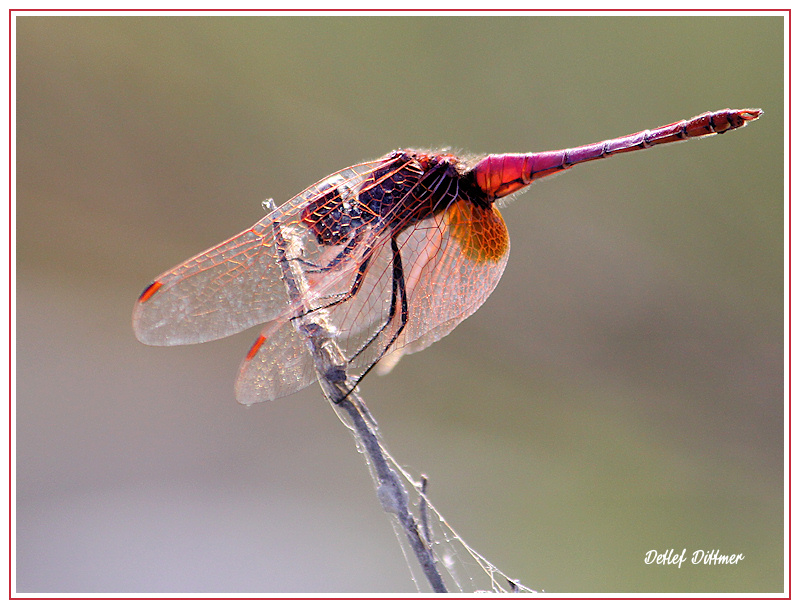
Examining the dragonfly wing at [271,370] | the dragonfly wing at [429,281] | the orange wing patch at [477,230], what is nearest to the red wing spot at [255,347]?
the dragonfly wing at [271,370]

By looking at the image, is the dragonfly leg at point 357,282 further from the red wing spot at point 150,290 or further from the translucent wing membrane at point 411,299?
the red wing spot at point 150,290

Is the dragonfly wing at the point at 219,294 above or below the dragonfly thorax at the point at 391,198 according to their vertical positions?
below

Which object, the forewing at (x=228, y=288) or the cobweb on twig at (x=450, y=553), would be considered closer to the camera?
the cobweb on twig at (x=450, y=553)

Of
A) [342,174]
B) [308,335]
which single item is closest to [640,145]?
[342,174]

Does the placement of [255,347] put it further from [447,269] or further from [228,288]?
[447,269]

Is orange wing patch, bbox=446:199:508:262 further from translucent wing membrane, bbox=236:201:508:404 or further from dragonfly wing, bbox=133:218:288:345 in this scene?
dragonfly wing, bbox=133:218:288:345
